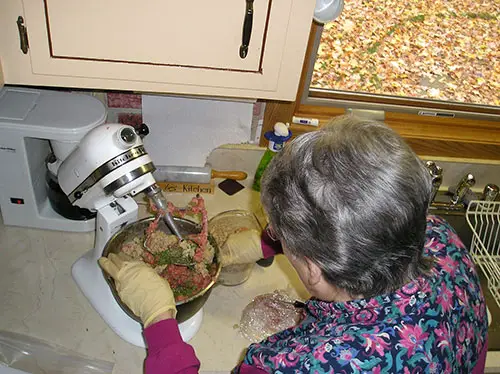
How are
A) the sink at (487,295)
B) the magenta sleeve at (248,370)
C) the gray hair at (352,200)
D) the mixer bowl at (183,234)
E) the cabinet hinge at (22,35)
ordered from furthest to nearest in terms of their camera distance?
the sink at (487,295) < the mixer bowl at (183,234) < the cabinet hinge at (22,35) < the magenta sleeve at (248,370) < the gray hair at (352,200)

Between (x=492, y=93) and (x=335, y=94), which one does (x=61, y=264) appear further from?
(x=492, y=93)

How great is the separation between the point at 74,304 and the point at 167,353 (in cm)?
43

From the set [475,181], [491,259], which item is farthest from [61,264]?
[475,181]

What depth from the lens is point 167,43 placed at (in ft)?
3.08

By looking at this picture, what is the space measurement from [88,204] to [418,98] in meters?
1.07

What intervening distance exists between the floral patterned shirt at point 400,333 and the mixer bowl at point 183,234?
214 millimetres

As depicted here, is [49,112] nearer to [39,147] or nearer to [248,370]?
[39,147]

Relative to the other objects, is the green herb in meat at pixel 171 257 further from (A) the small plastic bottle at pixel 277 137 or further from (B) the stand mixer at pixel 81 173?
(A) the small plastic bottle at pixel 277 137

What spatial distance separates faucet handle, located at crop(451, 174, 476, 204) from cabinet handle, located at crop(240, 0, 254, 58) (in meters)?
0.94

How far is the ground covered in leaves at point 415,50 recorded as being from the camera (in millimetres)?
1442

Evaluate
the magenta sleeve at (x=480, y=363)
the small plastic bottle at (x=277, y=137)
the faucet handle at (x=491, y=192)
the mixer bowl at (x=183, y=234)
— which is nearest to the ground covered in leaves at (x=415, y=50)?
the small plastic bottle at (x=277, y=137)

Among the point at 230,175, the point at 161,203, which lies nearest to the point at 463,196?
the point at 230,175

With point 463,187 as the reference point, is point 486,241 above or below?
below

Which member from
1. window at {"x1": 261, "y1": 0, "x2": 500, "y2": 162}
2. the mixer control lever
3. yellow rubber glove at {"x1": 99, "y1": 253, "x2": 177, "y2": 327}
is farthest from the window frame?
yellow rubber glove at {"x1": 99, "y1": 253, "x2": 177, "y2": 327}
